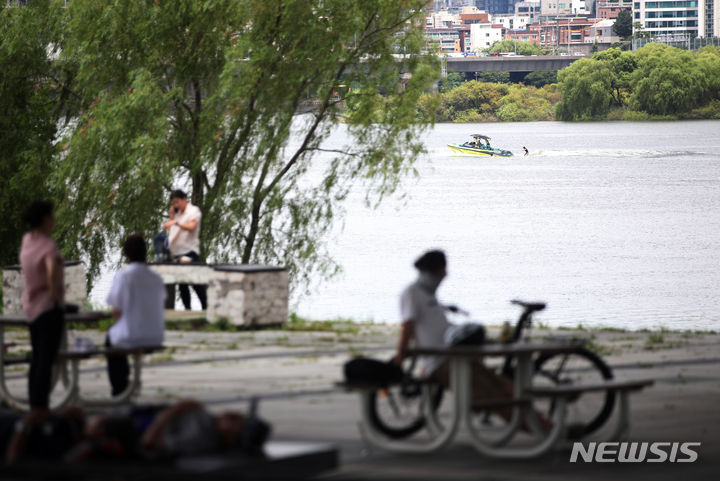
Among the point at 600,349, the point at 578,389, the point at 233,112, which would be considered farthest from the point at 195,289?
the point at 578,389

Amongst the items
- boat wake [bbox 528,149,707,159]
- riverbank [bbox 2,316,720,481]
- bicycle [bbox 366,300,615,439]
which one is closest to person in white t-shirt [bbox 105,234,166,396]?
riverbank [bbox 2,316,720,481]

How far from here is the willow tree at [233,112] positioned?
23.8 meters

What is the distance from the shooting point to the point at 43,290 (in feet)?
30.3

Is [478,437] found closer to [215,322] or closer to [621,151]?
[215,322]

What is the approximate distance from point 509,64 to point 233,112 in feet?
379

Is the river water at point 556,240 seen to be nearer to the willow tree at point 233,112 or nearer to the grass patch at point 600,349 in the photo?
the willow tree at point 233,112

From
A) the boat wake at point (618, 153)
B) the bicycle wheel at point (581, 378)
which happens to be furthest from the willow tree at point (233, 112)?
the boat wake at point (618, 153)

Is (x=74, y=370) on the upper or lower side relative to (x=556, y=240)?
upper

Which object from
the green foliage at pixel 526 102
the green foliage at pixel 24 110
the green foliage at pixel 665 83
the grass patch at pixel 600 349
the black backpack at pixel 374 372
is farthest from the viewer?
the green foliage at pixel 526 102

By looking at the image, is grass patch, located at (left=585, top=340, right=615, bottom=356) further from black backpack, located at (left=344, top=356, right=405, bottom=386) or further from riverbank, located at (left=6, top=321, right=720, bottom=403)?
black backpack, located at (left=344, top=356, right=405, bottom=386)

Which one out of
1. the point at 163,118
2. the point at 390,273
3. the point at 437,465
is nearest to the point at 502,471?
the point at 437,465

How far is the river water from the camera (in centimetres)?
3662

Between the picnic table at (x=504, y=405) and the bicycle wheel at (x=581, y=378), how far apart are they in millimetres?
272

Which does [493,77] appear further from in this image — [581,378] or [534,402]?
[534,402]
